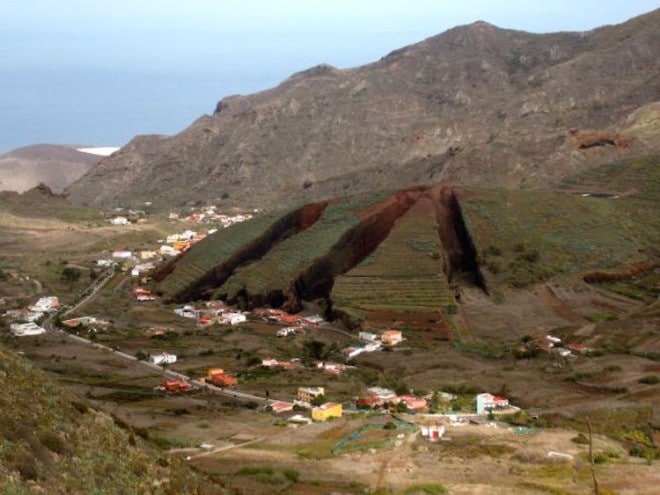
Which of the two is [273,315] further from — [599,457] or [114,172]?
[114,172]

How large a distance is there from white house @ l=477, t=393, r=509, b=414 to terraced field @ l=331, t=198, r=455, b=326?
15.8 m

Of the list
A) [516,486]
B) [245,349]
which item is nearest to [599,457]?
[516,486]

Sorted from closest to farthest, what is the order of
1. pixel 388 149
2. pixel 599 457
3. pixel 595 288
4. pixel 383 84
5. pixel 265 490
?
pixel 265 490, pixel 599 457, pixel 595 288, pixel 388 149, pixel 383 84

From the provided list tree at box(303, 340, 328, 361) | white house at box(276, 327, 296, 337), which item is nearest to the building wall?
tree at box(303, 340, 328, 361)

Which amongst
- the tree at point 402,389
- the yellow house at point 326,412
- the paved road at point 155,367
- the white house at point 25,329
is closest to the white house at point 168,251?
the paved road at point 155,367

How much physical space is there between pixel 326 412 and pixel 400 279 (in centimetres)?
2256

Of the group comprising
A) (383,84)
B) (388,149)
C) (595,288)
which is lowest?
(595,288)

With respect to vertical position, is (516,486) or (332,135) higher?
(332,135)

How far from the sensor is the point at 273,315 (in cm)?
5853

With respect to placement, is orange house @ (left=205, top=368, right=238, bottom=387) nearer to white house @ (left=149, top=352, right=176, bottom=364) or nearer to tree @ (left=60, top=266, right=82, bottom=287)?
white house @ (left=149, top=352, right=176, bottom=364)

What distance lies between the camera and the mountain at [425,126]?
10425cm

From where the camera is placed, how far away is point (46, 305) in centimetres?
6322

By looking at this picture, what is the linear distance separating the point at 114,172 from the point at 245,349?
116335 millimetres

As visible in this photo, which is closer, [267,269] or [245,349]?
[245,349]
